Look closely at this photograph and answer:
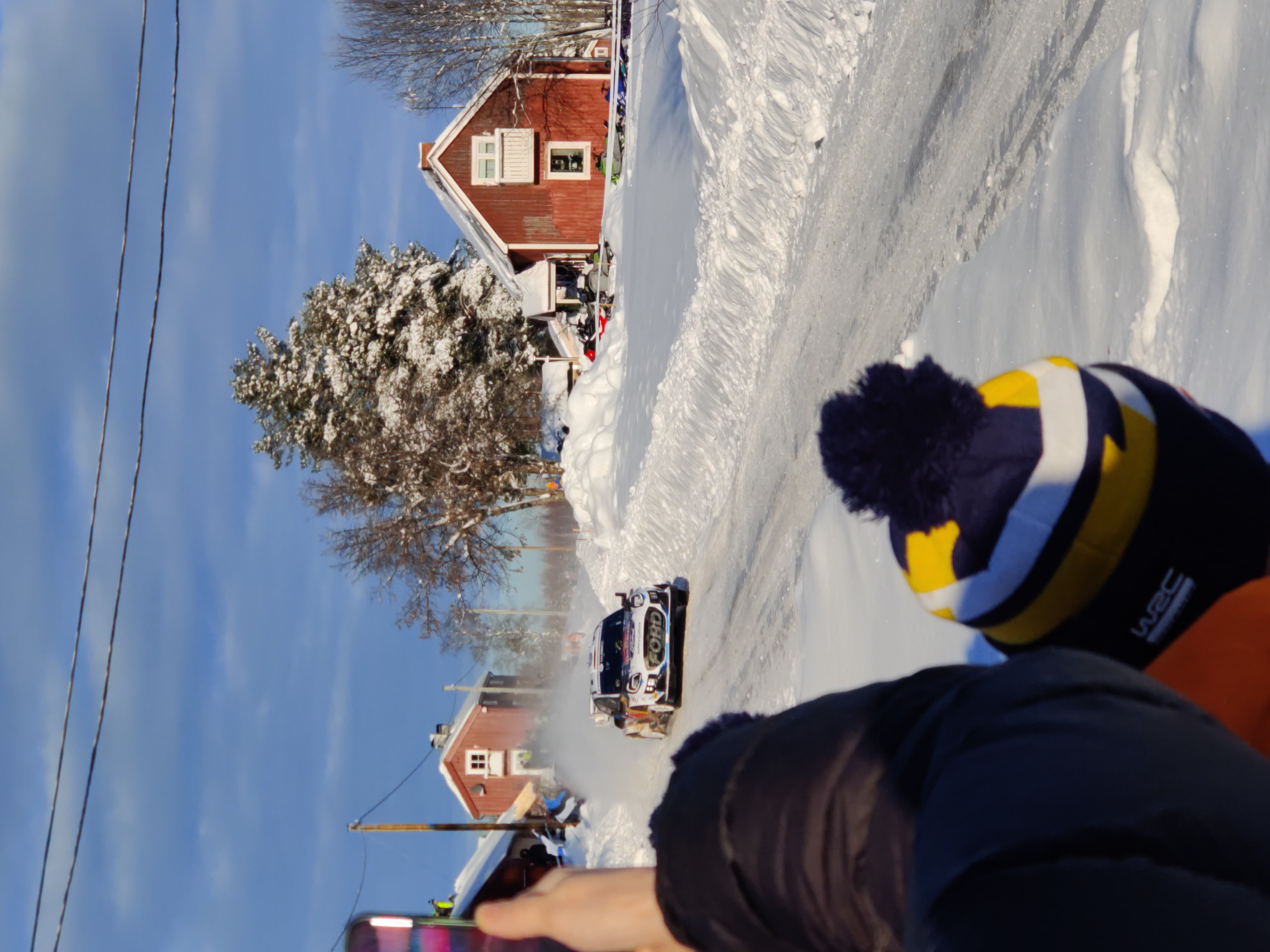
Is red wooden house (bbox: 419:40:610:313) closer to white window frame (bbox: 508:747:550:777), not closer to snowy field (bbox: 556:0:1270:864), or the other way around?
snowy field (bbox: 556:0:1270:864)

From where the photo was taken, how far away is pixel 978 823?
1.02 m

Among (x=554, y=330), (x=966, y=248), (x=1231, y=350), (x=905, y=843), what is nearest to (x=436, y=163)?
(x=554, y=330)

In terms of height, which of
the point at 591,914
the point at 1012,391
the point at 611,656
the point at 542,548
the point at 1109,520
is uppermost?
the point at 1012,391

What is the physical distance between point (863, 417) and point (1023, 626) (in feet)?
2.40

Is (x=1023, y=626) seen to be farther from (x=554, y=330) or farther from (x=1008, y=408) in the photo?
(x=554, y=330)

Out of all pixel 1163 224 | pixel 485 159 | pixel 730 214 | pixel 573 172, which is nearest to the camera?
pixel 1163 224

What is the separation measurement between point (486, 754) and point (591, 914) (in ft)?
89.5

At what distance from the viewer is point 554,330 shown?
84.8ft

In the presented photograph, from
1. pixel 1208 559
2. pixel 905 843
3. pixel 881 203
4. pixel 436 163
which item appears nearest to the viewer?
pixel 905 843

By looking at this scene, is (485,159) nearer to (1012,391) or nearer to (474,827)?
(474,827)

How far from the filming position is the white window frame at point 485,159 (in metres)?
24.1

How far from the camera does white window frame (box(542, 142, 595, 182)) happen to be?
2459 centimetres

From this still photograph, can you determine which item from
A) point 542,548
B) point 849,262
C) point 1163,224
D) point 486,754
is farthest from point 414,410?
point 1163,224

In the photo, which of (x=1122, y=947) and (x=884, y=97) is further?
(x=884, y=97)
